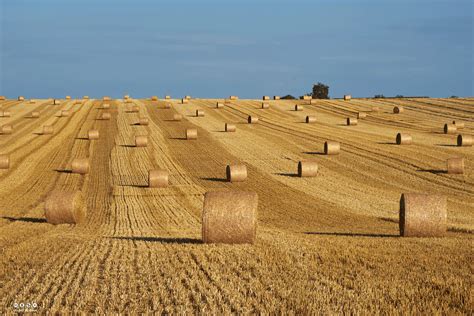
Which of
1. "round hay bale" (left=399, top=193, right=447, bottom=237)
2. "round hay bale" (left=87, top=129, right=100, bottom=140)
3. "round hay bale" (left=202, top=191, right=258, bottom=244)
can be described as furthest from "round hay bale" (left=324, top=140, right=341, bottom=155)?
"round hay bale" (left=202, top=191, right=258, bottom=244)

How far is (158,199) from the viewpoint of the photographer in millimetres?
26797

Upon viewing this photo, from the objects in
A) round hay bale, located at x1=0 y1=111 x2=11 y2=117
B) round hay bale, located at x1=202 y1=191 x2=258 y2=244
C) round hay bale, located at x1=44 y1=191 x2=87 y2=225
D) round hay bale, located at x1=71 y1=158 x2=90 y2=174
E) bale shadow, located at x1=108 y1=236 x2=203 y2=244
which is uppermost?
round hay bale, located at x1=202 y1=191 x2=258 y2=244

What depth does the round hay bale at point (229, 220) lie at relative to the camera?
1418 cm

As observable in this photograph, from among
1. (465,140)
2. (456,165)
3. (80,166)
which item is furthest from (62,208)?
(465,140)

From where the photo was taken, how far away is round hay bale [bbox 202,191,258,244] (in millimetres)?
14180

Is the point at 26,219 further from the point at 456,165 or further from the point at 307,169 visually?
the point at 456,165

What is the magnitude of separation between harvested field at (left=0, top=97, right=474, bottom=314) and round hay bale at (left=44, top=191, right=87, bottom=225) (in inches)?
18.4

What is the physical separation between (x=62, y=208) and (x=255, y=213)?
27.7ft

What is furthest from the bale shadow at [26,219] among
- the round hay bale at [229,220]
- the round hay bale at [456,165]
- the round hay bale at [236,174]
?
the round hay bale at [456,165]

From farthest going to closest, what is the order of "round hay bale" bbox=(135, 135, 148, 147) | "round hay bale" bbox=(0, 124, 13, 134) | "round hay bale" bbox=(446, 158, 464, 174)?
"round hay bale" bbox=(0, 124, 13, 134) < "round hay bale" bbox=(135, 135, 148, 147) < "round hay bale" bbox=(446, 158, 464, 174)

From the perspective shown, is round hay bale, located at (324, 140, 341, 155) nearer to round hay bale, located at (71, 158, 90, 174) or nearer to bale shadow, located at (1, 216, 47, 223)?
round hay bale, located at (71, 158, 90, 174)

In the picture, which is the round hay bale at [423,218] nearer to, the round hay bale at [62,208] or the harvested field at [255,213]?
the harvested field at [255,213]

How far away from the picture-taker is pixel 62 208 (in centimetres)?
2067

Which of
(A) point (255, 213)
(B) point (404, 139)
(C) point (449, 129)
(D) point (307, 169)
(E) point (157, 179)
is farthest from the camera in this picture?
(C) point (449, 129)
